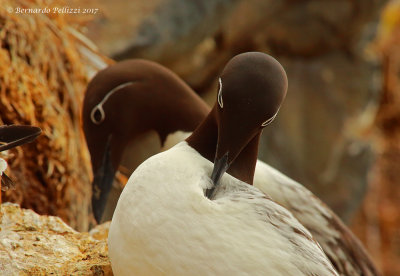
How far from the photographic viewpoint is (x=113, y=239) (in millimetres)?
2230

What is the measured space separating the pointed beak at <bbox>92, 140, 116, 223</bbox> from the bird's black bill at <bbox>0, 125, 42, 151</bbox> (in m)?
1.21

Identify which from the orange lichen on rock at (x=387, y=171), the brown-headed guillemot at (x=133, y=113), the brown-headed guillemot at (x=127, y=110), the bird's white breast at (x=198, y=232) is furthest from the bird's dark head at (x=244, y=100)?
the orange lichen on rock at (x=387, y=171)

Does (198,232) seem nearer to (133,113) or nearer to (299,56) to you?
(133,113)

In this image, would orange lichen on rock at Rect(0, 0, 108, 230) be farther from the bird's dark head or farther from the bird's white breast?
the bird's dark head

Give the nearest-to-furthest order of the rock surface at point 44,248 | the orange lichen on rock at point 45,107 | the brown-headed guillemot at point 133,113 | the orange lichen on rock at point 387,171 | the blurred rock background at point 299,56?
the rock surface at point 44,248, the orange lichen on rock at point 45,107, the brown-headed guillemot at point 133,113, the blurred rock background at point 299,56, the orange lichen on rock at point 387,171

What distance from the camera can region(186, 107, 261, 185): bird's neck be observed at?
2.51 meters

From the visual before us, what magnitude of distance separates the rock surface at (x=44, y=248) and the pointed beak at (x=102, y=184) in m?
0.82

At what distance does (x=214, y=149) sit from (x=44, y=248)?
2.16 ft

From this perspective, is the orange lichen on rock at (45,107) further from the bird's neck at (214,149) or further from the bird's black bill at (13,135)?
the bird's neck at (214,149)

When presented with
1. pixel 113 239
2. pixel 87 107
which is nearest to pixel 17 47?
pixel 87 107

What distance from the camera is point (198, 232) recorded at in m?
2.10

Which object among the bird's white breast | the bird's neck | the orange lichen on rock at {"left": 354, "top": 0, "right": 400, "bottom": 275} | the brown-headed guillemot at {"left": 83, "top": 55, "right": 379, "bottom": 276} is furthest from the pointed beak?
the orange lichen on rock at {"left": 354, "top": 0, "right": 400, "bottom": 275}

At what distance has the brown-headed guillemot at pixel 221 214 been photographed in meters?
2.08

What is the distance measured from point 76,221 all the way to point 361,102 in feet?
17.9
